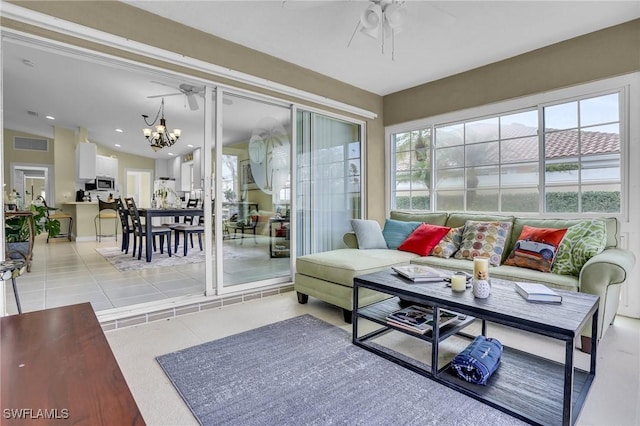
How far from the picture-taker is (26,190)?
9.00 metres

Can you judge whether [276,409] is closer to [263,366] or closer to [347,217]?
[263,366]

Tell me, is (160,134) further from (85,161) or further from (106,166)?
(106,166)

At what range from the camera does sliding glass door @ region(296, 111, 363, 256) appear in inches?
156

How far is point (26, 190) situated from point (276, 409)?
11027mm

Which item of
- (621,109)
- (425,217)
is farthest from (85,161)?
(621,109)

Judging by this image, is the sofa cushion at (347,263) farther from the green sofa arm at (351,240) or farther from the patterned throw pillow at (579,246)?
the patterned throw pillow at (579,246)

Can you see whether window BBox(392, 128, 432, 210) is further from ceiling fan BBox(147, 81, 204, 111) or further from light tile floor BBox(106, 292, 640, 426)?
ceiling fan BBox(147, 81, 204, 111)

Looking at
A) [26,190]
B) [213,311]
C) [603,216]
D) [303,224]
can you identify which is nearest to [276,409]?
[213,311]

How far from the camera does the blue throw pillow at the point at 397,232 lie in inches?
147

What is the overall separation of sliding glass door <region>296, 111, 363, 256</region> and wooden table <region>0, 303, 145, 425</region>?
2.79 metres

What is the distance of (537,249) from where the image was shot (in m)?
2.69

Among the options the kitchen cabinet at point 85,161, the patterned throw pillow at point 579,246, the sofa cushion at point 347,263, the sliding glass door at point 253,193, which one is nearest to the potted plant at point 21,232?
the sliding glass door at point 253,193

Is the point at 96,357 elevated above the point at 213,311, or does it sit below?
above

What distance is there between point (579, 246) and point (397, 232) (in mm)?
1706
